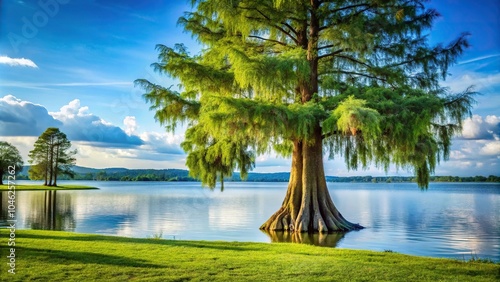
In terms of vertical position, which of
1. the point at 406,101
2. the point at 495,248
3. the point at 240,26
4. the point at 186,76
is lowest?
the point at 495,248

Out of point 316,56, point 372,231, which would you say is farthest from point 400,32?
point 372,231

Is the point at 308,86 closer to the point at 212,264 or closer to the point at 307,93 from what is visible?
the point at 307,93

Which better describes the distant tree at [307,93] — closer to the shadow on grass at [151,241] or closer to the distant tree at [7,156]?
the shadow on grass at [151,241]

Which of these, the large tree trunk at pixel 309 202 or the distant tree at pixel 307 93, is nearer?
the distant tree at pixel 307 93

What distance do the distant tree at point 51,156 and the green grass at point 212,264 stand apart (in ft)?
212

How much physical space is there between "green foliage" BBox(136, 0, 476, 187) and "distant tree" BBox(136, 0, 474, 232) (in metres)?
0.04

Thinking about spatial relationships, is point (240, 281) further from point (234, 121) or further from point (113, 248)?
point (234, 121)

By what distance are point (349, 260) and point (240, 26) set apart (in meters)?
11.5

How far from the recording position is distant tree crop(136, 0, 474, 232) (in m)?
15.6

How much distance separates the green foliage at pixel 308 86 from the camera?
15.5 metres

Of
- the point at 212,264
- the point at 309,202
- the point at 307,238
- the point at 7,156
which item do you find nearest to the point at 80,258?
the point at 212,264

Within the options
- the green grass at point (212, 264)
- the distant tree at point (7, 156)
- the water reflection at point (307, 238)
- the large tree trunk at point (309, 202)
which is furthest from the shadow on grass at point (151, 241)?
the distant tree at point (7, 156)

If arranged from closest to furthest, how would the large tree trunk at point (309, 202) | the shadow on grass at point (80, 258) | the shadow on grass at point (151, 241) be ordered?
the shadow on grass at point (80, 258), the shadow on grass at point (151, 241), the large tree trunk at point (309, 202)

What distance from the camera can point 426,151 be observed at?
17.4 metres
